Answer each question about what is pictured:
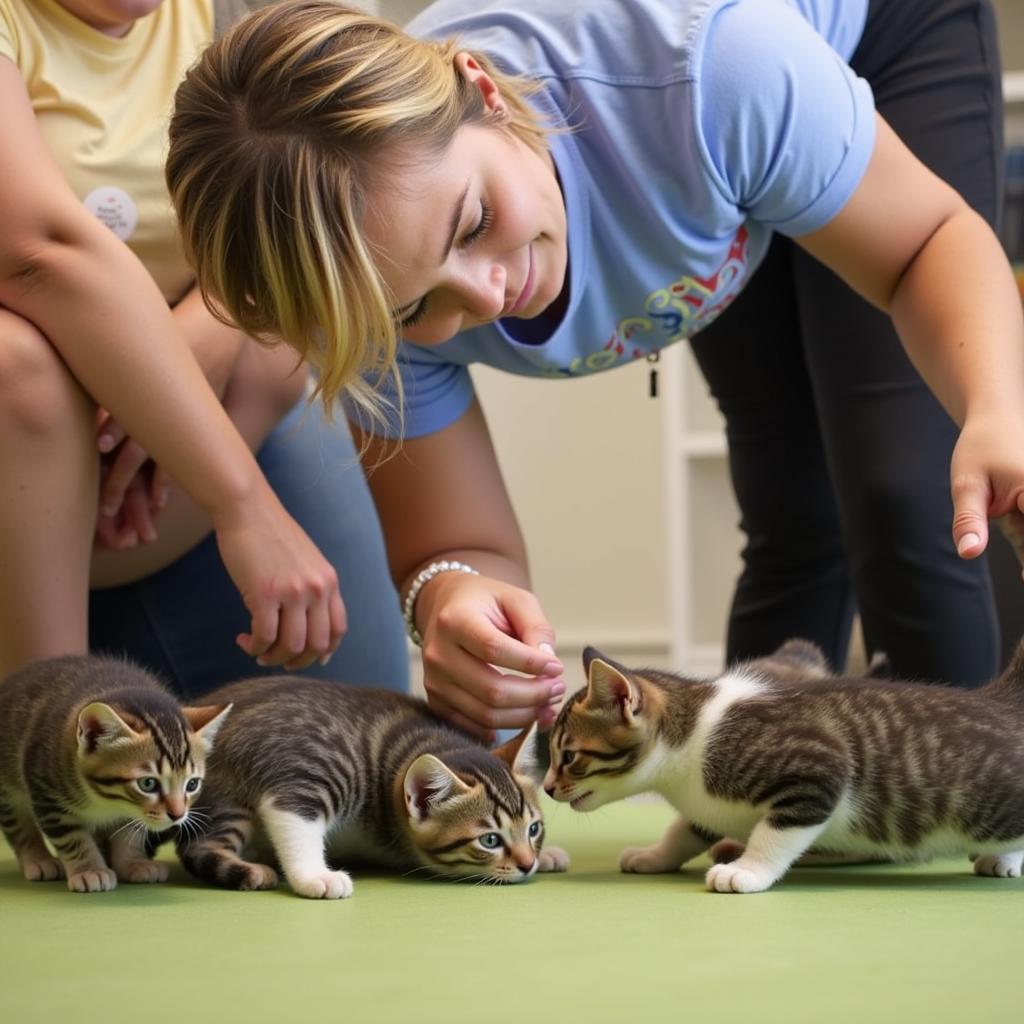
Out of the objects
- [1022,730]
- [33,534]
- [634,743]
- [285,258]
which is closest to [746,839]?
[634,743]

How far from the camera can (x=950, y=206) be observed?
5.46 feet

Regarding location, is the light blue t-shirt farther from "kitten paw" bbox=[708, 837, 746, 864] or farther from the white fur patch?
"kitten paw" bbox=[708, 837, 746, 864]

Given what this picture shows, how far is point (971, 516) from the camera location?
130 cm

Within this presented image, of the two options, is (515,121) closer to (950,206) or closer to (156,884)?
(950,206)

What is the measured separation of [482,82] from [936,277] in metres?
0.55

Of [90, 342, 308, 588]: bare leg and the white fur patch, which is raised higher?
[90, 342, 308, 588]: bare leg

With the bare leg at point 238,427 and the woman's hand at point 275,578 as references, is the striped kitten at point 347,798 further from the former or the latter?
the bare leg at point 238,427

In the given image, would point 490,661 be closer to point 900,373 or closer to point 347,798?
point 347,798

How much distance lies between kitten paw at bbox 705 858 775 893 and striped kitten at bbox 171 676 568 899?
21cm

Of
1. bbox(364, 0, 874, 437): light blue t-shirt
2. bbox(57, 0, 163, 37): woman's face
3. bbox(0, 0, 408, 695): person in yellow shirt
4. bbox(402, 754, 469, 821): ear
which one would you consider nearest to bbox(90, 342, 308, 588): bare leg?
bbox(0, 0, 408, 695): person in yellow shirt

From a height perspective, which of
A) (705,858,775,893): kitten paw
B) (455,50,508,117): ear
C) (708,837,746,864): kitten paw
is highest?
(455,50,508,117): ear

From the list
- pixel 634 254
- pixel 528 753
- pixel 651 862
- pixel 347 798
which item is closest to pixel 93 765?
pixel 347 798

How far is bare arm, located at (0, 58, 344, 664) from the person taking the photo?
5.27 ft

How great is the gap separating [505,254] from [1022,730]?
691 mm
